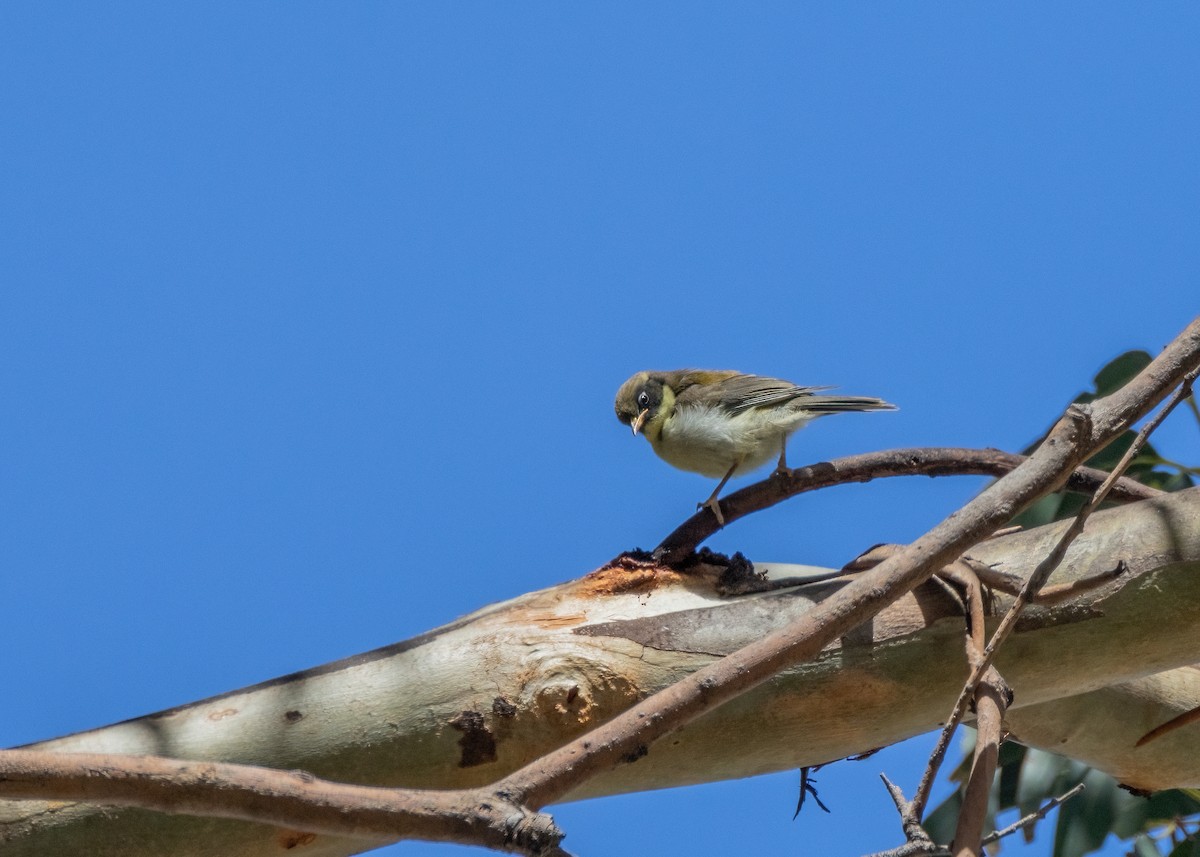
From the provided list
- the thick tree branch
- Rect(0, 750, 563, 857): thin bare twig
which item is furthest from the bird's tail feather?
Rect(0, 750, 563, 857): thin bare twig

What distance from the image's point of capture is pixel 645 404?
498cm

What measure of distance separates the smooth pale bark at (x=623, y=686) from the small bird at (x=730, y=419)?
176 cm

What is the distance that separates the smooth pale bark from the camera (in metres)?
2.28

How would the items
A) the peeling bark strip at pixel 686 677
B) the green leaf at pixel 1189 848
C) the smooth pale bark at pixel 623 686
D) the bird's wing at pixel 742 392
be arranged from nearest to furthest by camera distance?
the peeling bark strip at pixel 686 677 < the smooth pale bark at pixel 623 686 < the green leaf at pixel 1189 848 < the bird's wing at pixel 742 392

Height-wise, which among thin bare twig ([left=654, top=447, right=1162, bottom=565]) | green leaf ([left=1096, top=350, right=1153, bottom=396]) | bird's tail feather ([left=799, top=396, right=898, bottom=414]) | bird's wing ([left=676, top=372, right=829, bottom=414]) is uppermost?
bird's wing ([left=676, top=372, right=829, bottom=414])

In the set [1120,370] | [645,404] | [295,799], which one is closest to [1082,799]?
[1120,370]

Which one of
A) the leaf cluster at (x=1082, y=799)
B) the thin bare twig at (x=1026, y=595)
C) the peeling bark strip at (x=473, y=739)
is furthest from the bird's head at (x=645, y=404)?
the thin bare twig at (x=1026, y=595)

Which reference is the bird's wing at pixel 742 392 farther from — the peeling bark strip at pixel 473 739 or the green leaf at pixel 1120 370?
the peeling bark strip at pixel 473 739

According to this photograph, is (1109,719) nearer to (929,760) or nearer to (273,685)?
(929,760)

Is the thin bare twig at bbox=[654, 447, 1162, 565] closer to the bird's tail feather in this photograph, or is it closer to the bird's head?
the bird's tail feather

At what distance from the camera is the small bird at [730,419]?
14.5 feet

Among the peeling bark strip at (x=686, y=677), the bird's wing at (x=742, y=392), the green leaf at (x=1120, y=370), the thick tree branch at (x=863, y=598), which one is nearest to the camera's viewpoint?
the thick tree branch at (x=863, y=598)

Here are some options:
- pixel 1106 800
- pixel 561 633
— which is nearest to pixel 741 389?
pixel 1106 800

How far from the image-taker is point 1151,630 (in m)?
2.43
